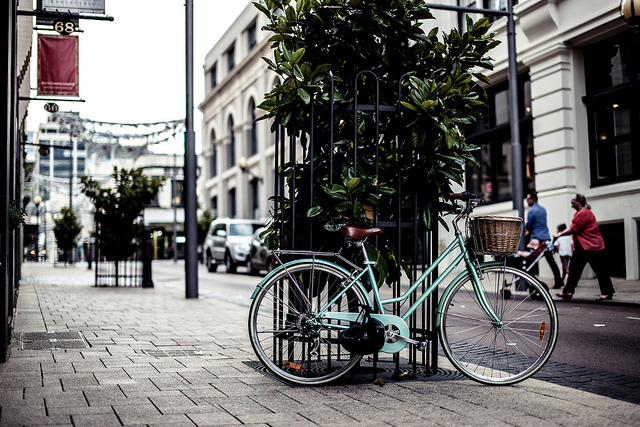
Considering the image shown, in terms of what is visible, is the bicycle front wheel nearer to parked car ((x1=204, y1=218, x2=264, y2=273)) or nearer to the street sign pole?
the street sign pole

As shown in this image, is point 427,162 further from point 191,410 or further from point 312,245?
point 191,410

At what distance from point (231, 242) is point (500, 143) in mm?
10282

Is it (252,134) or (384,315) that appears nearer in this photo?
(384,315)

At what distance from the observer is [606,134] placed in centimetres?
1792

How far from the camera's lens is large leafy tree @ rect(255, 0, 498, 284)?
5.29 metres

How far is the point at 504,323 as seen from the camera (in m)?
5.18

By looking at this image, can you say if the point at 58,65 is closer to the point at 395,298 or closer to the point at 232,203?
the point at 395,298

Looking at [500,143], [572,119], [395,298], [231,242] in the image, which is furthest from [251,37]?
[395,298]

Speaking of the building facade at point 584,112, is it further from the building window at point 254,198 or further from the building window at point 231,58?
the building window at point 231,58

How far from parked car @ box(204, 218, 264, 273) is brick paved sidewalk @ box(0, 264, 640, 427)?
19.2 m

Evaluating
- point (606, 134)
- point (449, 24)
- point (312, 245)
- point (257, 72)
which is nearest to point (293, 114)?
point (312, 245)

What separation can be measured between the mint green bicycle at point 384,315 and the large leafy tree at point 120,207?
563 inches

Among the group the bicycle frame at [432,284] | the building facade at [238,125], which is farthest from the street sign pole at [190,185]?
the building facade at [238,125]

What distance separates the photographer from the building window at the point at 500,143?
20.8 m
